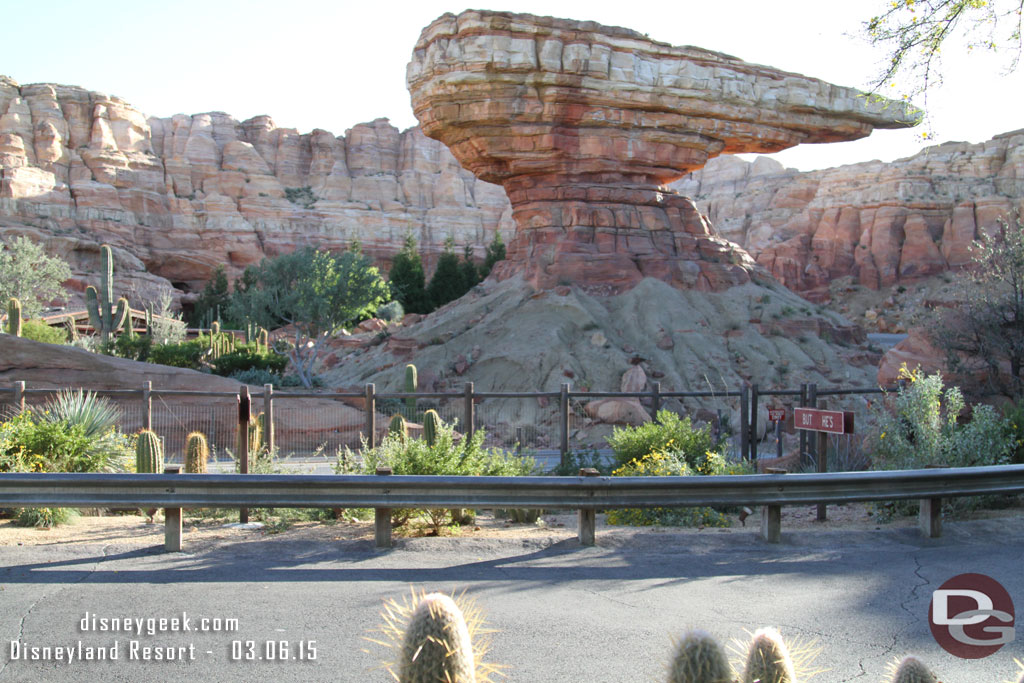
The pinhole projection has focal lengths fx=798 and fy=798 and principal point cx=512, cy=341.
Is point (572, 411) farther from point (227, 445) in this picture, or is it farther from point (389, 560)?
point (389, 560)

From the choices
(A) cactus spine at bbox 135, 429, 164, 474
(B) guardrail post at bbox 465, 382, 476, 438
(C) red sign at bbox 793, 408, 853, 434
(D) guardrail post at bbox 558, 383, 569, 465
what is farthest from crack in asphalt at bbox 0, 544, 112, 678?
(D) guardrail post at bbox 558, 383, 569, 465

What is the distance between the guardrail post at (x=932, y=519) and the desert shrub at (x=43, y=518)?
7.87m

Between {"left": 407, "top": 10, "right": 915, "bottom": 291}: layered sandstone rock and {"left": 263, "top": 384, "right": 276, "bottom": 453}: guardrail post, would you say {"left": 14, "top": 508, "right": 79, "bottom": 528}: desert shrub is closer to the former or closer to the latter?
{"left": 263, "top": 384, "right": 276, "bottom": 453}: guardrail post

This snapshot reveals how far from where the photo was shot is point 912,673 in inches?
89.9

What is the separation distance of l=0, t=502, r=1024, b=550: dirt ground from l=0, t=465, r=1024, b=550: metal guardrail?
54 cm

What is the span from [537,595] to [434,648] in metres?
3.13

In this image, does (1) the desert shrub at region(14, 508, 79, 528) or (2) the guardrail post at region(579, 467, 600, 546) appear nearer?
(2) the guardrail post at region(579, 467, 600, 546)

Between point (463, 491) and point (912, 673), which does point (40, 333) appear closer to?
point (463, 491)

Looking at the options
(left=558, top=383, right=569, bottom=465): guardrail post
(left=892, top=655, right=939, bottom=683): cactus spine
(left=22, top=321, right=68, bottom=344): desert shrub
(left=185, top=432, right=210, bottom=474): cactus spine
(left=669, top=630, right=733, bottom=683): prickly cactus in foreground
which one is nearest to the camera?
(left=892, top=655, right=939, bottom=683): cactus spine

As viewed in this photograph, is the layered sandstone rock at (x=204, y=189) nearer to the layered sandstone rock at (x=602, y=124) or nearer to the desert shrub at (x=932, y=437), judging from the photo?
the layered sandstone rock at (x=602, y=124)

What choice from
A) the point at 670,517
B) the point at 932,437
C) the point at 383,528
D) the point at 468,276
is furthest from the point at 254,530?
the point at 468,276

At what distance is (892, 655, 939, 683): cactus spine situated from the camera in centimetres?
226

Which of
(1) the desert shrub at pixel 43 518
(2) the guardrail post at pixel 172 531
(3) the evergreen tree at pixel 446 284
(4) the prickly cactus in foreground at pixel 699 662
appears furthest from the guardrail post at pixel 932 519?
(3) the evergreen tree at pixel 446 284

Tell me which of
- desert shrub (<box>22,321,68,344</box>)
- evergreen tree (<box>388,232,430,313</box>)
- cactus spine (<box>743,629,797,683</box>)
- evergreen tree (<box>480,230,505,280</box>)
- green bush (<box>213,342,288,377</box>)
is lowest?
cactus spine (<box>743,629,797,683</box>)
